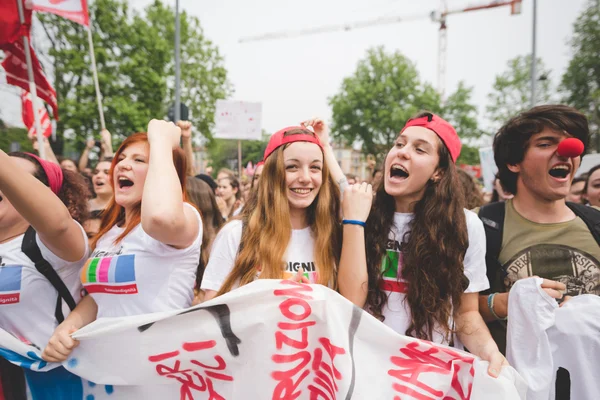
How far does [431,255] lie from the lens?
1845mm

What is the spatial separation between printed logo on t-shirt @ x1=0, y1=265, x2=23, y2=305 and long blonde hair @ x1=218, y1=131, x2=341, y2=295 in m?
0.91

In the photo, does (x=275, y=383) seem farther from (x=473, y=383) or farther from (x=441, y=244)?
(x=441, y=244)

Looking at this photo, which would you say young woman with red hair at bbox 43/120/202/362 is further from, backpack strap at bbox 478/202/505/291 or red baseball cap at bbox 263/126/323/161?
backpack strap at bbox 478/202/505/291

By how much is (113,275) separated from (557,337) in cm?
195

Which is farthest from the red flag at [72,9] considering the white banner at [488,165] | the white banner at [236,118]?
the white banner at [488,165]

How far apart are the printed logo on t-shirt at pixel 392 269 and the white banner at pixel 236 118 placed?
8212 mm

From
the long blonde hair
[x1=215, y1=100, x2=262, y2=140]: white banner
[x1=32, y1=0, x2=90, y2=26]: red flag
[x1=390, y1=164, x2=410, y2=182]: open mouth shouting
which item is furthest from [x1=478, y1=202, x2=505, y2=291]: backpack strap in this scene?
[x1=215, y1=100, x2=262, y2=140]: white banner

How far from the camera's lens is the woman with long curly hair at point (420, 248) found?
1.80 metres

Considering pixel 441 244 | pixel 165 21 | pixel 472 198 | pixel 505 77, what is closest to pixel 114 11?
pixel 165 21

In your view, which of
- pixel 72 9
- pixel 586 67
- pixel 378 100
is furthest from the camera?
pixel 378 100

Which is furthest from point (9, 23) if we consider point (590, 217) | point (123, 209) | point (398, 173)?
point (590, 217)

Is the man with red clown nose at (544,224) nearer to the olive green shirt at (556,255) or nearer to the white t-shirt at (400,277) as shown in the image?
the olive green shirt at (556,255)

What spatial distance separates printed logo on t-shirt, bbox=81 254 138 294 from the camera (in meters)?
1.71

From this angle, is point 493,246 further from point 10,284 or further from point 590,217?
point 10,284
